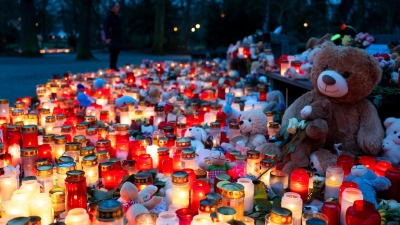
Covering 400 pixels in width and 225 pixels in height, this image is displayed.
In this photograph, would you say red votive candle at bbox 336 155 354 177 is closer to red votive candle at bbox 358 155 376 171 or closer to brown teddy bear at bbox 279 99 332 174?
red votive candle at bbox 358 155 376 171

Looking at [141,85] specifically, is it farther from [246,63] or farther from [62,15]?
[62,15]

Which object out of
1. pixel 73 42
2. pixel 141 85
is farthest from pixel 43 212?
pixel 73 42

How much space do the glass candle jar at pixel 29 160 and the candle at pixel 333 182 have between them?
1.89 m

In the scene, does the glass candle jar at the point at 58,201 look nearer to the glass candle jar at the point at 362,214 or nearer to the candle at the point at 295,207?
the candle at the point at 295,207

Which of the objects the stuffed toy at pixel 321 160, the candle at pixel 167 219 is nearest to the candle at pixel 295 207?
the candle at pixel 167 219

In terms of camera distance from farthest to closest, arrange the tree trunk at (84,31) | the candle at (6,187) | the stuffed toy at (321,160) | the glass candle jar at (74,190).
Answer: the tree trunk at (84,31)
the stuffed toy at (321,160)
the candle at (6,187)
the glass candle jar at (74,190)

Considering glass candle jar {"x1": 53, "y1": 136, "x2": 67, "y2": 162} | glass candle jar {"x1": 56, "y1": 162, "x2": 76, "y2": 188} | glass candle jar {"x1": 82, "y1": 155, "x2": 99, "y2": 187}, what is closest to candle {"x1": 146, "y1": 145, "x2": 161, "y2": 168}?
glass candle jar {"x1": 82, "y1": 155, "x2": 99, "y2": 187}

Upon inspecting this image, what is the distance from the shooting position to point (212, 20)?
53.1ft

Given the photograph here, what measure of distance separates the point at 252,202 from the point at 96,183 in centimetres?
101

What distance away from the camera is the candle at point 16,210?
6.24 feet

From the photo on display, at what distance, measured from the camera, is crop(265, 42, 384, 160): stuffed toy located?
2.91m

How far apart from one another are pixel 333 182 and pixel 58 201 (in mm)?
1557

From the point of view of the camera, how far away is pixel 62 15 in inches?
1384

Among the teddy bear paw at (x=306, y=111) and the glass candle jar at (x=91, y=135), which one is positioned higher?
the teddy bear paw at (x=306, y=111)
